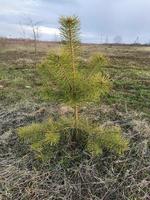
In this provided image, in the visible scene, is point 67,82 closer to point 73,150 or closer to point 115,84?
point 73,150

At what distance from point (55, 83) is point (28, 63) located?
6599 millimetres

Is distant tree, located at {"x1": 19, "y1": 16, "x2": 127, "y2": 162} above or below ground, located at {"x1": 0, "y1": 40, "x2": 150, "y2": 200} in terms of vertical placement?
above

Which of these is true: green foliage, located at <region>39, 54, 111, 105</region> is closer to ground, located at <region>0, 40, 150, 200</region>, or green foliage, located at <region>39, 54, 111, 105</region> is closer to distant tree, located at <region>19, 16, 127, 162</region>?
distant tree, located at <region>19, 16, 127, 162</region>

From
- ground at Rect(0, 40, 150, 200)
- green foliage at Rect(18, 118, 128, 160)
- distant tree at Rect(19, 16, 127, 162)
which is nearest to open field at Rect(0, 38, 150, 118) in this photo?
ground at Rect(0, 40, 150, 200)

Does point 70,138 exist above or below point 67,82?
below

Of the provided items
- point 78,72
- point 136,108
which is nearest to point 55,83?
point 78,72

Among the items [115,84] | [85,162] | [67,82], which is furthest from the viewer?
[115,84]

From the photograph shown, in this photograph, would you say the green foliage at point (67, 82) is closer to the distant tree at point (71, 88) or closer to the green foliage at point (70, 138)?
the distant tree at point (71, 88)

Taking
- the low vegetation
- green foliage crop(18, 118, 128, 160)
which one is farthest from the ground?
green foliage crop(18, 118, 128, 160)

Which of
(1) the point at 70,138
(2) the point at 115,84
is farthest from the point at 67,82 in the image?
(2) the point at 115,84

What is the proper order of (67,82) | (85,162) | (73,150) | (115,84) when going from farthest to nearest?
(115,84), (73,150), (85,162), (67,82)

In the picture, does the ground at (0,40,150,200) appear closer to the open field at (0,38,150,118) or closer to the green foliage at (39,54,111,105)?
the open field at (0,38,150,118)

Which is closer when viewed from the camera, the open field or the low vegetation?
the low vegetation

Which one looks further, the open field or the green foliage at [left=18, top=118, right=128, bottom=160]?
the open field
